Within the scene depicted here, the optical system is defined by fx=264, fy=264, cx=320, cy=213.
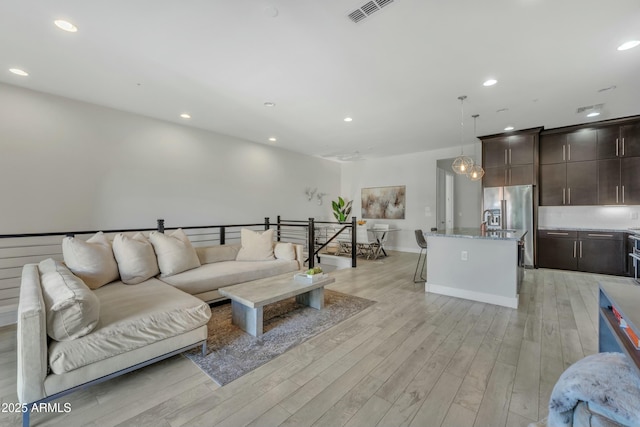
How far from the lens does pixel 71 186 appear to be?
3.88m

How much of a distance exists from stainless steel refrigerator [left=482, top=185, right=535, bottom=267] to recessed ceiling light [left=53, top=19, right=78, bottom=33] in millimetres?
6896

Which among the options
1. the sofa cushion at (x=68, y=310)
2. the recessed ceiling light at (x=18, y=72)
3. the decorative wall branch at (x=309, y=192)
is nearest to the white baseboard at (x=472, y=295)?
the sofa cushion at (x=68, y=310)

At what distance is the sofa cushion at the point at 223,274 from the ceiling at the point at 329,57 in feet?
8.02

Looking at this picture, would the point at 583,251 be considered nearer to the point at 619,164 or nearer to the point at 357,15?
the point at 619,164

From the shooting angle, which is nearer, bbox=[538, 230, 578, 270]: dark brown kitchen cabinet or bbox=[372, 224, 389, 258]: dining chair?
bbox=[538, 230, 578, 270]: dark brown kitchen cabinet

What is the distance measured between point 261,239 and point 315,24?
10.1 ft

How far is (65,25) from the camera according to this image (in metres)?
2.33

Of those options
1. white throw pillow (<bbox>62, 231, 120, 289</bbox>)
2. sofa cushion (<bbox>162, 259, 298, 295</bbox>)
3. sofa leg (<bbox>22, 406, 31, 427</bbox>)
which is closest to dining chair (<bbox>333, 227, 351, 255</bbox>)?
sofa cushion (<bbox>162, 259, 298, 295</bbox>)

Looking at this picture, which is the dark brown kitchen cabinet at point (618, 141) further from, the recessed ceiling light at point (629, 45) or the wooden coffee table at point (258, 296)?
the wooden coffee table at point (258, 296)

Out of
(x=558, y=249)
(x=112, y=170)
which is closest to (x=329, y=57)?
(x=112, y=170)

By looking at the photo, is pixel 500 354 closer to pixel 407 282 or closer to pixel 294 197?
pixel 407 282

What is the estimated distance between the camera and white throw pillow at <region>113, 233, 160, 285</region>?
293 centimetres

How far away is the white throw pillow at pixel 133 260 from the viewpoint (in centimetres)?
293

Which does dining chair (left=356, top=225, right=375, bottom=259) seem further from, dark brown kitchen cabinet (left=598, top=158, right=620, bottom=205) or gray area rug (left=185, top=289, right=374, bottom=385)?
dark brown kitchen cabinet (left=598, top=158, right=620, bottom=205)
